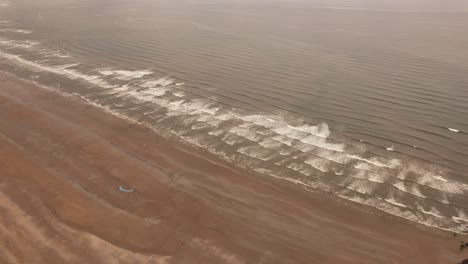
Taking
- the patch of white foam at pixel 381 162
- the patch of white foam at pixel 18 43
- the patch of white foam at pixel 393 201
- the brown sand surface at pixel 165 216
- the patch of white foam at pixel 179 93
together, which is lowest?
the brown sand surface at pixel 165 216

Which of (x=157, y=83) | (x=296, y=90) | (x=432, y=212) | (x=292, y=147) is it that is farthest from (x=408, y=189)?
(x=157, y=83)

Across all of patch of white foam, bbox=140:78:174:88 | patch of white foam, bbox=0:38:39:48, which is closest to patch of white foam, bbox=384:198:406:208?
patch of white foam, bbox=140:78:174:88

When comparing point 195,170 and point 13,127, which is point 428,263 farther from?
point 13,127

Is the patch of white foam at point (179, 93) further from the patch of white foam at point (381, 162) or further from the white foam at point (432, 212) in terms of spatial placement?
the white foam at point (432, 212)

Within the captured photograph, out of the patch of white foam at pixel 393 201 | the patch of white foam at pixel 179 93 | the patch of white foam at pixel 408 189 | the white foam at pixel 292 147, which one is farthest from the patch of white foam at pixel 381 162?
the patch of white foam at pixel 179 93

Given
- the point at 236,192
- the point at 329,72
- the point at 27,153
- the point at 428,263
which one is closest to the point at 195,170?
the point at 236,192

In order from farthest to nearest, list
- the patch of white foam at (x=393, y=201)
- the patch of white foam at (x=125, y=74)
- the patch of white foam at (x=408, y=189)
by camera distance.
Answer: the patch of white foam at (x=125, y=74) < the patch of white foam at (x=408, y=189) < the patch of white foam at (x=393, y=201)
